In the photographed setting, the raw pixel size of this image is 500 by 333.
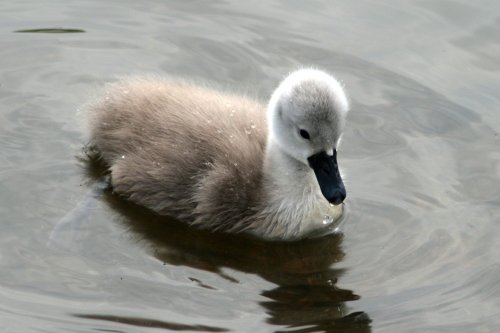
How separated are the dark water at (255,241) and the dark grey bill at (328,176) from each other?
38 centimetres

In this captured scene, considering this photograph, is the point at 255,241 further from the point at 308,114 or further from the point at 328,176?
the point at 308,114

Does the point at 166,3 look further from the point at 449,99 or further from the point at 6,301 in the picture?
the point at 6,301

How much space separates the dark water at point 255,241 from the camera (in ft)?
17.4

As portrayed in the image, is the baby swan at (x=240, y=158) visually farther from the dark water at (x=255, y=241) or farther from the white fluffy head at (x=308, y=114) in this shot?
the dark water at (x=255, y=241)

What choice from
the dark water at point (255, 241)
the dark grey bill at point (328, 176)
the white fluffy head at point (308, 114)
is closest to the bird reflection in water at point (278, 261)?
the dark water at point (255, 241)

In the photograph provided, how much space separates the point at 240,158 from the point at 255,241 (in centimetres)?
46

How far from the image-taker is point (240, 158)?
5859mm

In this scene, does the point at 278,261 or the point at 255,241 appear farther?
the point at 255,241

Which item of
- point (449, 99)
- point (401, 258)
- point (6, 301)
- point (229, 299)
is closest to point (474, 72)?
point (449, 99)

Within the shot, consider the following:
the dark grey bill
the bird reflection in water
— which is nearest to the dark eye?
the dark grey bill

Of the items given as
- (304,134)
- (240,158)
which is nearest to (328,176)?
(304,134)

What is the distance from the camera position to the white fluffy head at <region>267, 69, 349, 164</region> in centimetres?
558

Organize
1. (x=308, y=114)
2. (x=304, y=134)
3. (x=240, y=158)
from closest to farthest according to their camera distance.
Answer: (x=308, y=114) < (x=304, y=134) < (x=240, y=158)

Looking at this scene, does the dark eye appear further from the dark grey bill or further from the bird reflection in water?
the bird reflection in water
